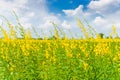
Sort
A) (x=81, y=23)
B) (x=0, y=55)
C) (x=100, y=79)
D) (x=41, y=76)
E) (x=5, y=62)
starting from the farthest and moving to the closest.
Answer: (x=0, y=55) → (x=5, y=62) → (x=81, y=23) → (x=41, y=76) → (x=100, y=79)

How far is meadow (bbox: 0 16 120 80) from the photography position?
6621 millimetres

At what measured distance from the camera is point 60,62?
25.0ft

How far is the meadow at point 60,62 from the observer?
6.62m

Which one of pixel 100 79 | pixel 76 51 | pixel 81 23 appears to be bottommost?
pixel 100 79

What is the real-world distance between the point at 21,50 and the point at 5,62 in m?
0.57

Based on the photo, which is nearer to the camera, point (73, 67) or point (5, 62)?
point (73, 67)

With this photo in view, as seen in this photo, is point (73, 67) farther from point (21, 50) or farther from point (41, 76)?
point (21, 50)

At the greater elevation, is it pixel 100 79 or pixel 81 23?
pixel 81 23

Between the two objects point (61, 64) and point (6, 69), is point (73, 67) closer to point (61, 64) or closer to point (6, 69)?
point (61, 64)

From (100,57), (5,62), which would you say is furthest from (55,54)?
(100,57)

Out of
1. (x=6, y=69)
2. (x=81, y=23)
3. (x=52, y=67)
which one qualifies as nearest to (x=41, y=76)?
(x=52, y=67)

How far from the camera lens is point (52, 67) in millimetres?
7129

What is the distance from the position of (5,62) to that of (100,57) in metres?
2.23

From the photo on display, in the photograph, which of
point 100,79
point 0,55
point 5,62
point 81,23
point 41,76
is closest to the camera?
point 100,79
